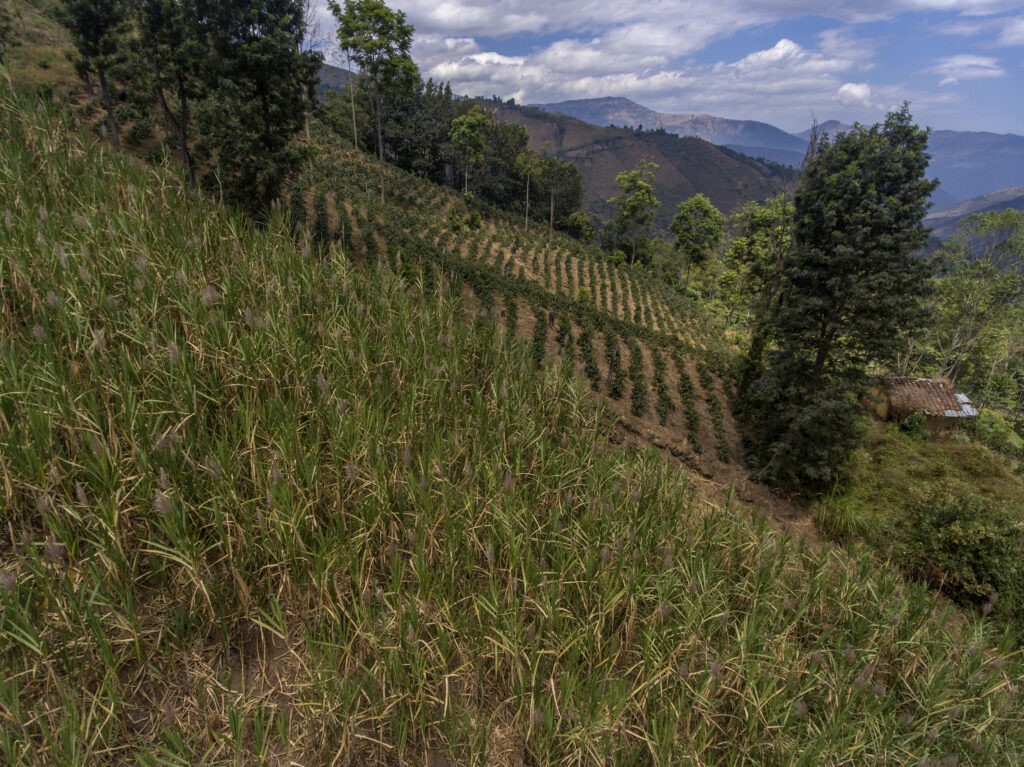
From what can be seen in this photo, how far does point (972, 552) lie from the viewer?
31.5ft

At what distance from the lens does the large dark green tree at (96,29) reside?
57.8 feet

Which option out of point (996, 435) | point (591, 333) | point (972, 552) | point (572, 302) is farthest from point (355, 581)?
point (996, 435)

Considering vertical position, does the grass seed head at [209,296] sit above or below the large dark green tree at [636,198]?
below

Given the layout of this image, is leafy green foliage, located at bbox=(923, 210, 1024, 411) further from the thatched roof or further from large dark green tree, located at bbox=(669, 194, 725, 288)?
large dark green tree, located at bbox=(669, 194, 725, 288)

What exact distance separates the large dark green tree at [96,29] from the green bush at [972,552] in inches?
1205

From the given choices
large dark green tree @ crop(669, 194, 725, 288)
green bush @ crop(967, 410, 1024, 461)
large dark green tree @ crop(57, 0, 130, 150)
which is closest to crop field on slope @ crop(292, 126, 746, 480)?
large dark green tree @ crop(57, 0, 130, 150)

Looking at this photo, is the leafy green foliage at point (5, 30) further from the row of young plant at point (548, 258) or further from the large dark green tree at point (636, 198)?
the large dark green tree at point (636, 198)

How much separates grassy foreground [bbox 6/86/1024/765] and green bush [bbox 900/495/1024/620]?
770 centimetres

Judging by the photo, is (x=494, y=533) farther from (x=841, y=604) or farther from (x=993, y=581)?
(x=993, y=581)

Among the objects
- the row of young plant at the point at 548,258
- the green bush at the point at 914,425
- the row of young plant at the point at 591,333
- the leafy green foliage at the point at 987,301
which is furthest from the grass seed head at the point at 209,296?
the leafy green foliage at the point at 987,301

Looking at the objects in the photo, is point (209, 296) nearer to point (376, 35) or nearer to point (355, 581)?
point (355, 581)

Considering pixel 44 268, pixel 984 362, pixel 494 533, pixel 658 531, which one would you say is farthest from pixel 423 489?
pixel 984 362

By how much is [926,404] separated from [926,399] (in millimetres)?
298

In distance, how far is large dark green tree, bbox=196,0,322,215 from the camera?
13.8 meters
